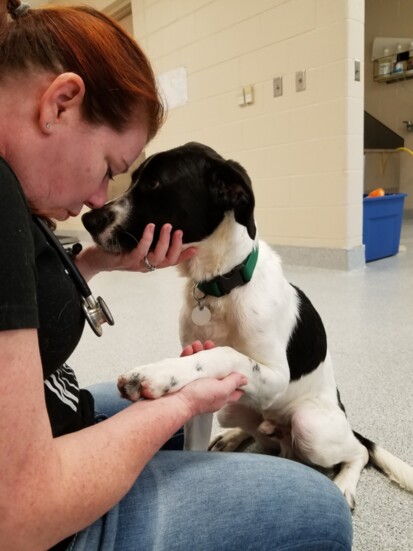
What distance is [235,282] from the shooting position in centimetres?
123

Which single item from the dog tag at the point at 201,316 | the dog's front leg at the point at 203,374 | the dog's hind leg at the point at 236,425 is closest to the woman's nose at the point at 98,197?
the dog's front leg at the point at 203,374

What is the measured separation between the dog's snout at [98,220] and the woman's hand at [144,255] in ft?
0.19

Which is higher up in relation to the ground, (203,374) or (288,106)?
(288,106)

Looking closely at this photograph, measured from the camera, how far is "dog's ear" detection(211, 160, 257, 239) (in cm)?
116

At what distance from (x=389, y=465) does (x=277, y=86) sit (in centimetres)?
325

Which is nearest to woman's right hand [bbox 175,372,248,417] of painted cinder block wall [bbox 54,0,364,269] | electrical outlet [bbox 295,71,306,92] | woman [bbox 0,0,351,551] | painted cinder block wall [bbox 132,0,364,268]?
woman [bbox 0,0,351,551]

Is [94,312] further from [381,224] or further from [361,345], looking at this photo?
[381,224]

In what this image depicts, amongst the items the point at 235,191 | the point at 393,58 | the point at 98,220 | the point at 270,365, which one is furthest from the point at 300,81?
the point at 393,58

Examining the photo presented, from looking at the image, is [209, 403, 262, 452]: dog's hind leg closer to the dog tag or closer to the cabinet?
the dog tag

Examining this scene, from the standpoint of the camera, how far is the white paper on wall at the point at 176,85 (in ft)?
15.2

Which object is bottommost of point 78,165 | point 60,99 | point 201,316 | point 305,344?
point 305,344

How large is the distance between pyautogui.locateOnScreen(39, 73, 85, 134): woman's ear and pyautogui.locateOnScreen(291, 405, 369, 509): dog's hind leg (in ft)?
3.30

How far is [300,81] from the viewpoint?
3553 mm

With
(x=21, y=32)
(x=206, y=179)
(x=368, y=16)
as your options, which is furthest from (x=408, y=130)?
(x=21, y=32)
